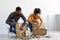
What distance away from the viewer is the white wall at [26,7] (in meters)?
5.37

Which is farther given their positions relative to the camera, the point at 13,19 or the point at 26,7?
the point at 26,7

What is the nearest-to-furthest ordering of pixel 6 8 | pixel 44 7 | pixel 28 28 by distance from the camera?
pixel 28 28 < pixel 6 8 < pixel 44 7

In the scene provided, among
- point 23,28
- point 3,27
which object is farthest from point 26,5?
point 23,28

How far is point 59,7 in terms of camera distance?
19.4ft

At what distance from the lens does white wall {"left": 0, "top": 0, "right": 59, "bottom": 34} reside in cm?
537

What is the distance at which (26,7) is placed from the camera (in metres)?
5.57

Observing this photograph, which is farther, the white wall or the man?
the white wall

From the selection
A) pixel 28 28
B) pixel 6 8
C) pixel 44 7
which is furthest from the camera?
pixel 44 7

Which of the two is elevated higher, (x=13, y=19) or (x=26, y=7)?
(x=26, y=7)

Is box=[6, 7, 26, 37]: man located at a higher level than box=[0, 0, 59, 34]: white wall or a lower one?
lower

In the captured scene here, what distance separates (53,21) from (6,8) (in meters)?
1.91

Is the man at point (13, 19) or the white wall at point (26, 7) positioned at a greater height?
the white wall at point (26, 7)

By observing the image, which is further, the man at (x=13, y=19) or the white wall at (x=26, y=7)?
the white wall at (x=26, y=7)

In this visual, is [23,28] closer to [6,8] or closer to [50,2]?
[6,8]
